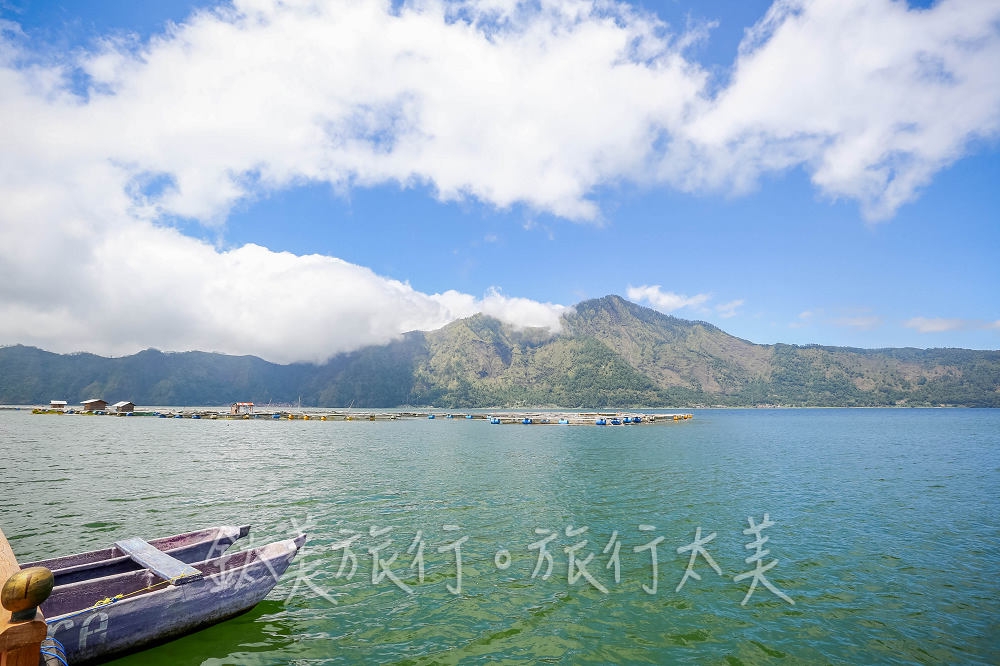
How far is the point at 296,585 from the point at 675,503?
78.0 feet

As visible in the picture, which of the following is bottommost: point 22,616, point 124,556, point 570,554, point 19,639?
point 570,554

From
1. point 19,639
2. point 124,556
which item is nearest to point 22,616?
point 19,639

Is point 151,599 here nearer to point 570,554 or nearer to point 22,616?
point 22,616

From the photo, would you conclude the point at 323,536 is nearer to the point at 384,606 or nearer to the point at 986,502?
the point at 384,606

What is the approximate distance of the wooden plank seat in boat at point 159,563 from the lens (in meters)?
12.1

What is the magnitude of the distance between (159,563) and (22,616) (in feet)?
28.5

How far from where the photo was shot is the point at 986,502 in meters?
31.1

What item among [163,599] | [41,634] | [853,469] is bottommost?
[853,469]

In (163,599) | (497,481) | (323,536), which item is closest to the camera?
(163,599)

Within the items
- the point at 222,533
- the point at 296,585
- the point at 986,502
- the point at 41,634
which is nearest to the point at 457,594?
the point at 296,585

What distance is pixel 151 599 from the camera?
11.4 meters

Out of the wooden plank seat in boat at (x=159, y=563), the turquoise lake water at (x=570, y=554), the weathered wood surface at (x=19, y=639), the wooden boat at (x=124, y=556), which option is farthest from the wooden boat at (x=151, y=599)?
the weathered wood surface at (x=19, y=639)

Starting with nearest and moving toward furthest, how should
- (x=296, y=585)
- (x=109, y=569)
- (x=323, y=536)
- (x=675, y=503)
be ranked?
(x=109, y=569) < (x=296, y=585) < (x=323, y=536) < (x=675, y=503)

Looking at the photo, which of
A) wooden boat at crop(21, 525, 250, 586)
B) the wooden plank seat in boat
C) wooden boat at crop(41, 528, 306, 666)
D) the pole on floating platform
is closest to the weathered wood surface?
the pole on floating platform
